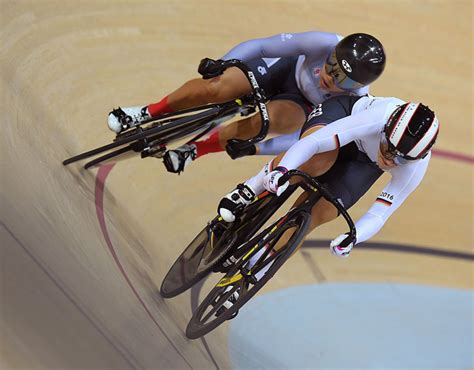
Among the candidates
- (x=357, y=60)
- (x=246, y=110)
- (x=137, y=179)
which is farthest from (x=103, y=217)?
(x=357, y=60)

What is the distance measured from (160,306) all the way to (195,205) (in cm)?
115

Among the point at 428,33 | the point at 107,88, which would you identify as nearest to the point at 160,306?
the point at 107,88

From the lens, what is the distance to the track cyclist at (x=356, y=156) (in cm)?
290

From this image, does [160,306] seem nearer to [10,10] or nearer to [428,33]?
[10,10]

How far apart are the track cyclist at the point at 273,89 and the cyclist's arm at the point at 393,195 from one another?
17.5 inches

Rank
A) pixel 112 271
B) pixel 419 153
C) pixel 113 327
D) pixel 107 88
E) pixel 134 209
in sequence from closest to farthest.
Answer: pixel 419 153 < pixel 113 327 < pixel 112 271 < pixel 134 209 < pixel 107 88

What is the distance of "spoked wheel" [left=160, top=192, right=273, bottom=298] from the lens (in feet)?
10.9

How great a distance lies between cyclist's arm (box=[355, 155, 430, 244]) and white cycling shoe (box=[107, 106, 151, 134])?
1.32 m

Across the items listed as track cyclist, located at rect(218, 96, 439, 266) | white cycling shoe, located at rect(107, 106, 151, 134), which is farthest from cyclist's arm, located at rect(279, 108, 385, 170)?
white cycling shoe, located at rect(107, 106, 151, 134)

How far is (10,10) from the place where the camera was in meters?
4.54

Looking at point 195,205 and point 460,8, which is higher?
point 195,205

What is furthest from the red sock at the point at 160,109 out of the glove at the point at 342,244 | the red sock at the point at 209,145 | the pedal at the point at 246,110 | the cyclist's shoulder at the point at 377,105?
the glove at the point at 342,244

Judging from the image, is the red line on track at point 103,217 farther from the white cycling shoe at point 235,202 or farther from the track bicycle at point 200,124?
the white cycling shoe at point 235,202

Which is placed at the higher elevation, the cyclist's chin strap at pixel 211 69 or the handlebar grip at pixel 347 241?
the cyclist's chin strap at pixel 211 69
